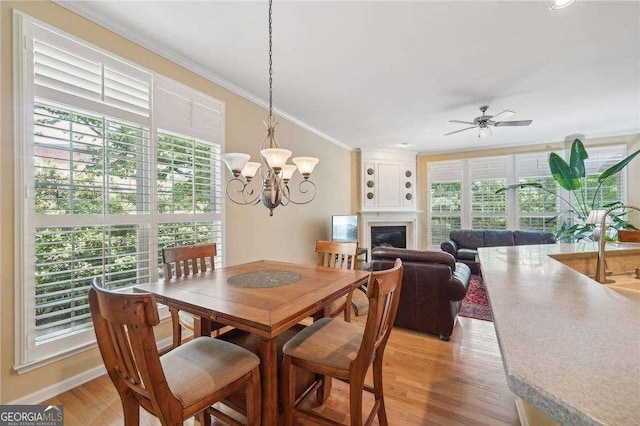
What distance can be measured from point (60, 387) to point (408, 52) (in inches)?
150

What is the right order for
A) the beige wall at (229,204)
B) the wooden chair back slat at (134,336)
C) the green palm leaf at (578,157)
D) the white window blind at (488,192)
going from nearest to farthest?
1. the wooden chair back slat at (134,336)
2. the beige wall at (229,204)
3. the green palm leaf at (578,157)
4. the white window blind at (488,192)

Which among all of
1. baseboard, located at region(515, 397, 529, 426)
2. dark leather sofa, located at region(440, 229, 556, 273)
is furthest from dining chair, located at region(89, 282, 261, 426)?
dark leather sofa, located at region(440, 229, 556, 273)

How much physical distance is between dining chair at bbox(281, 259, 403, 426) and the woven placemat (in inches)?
14.8

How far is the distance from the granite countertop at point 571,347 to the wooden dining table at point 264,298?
33.7 inches

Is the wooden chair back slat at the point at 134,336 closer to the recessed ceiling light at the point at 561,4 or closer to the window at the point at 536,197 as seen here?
the recessed ceiling light at the point at 561,4

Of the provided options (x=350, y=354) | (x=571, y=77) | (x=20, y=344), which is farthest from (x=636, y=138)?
(x=20, y=344)

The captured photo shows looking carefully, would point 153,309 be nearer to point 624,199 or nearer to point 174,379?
point 174,379

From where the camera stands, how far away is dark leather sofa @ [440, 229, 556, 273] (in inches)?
201

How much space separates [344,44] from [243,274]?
2.12 meters

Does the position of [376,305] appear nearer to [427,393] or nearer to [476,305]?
[427,393]

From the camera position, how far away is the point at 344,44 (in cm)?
237

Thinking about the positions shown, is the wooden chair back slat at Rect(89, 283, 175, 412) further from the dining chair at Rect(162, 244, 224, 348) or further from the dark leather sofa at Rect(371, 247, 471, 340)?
the dark leather sofa at Rect(371, 247, 471, 340)

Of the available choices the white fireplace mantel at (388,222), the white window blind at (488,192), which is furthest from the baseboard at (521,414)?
the white window blind at (488,192)

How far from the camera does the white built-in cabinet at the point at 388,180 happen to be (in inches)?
245
